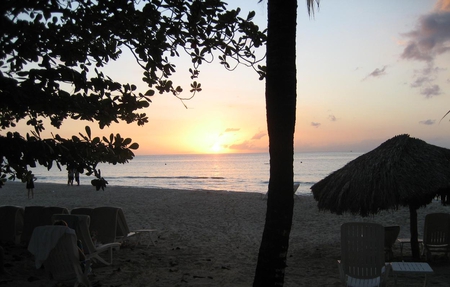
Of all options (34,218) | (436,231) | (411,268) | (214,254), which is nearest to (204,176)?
(214,254)

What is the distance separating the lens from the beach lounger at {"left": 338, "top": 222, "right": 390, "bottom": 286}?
5.32 m

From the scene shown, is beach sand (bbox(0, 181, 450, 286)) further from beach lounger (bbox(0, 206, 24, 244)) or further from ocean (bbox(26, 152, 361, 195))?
ocean (bbox(26, 152, 361, 195))

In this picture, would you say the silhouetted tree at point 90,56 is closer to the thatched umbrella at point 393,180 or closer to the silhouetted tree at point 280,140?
the silhouetted tree at point 280,140

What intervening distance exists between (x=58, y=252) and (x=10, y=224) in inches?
134

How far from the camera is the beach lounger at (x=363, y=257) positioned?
532cm

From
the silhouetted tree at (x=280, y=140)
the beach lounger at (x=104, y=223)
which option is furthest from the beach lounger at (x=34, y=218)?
the silhouetted tree at (x=280, y=140)

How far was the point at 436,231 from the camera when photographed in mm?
7391

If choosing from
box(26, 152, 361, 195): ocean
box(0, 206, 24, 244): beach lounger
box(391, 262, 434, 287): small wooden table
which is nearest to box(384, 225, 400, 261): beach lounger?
box(391, 262, 434, 287): small wooden table

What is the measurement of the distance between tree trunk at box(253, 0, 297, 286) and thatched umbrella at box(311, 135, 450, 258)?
4.42m

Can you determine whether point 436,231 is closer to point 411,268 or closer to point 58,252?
point 411,268

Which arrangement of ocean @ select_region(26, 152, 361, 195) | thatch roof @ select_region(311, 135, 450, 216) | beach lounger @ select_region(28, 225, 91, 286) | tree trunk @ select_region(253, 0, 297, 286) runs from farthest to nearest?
ocean @ select_region(26, 152, 361, 195), thatch roof @ select_region(311, 135, 450, 216), beach lounger @ select_region(28, 225, 91, 286), tree trunk @ select_region(253, 0, 297, 286)

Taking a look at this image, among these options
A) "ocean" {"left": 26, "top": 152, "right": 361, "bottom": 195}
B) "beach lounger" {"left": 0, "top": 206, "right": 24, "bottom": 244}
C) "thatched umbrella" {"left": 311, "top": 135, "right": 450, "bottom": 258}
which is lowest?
"ocean" {"left": 26, "top": 152, "right": 361, "bottom": 195}

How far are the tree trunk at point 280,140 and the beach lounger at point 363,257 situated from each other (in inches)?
96.8

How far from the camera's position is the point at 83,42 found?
432 cm
